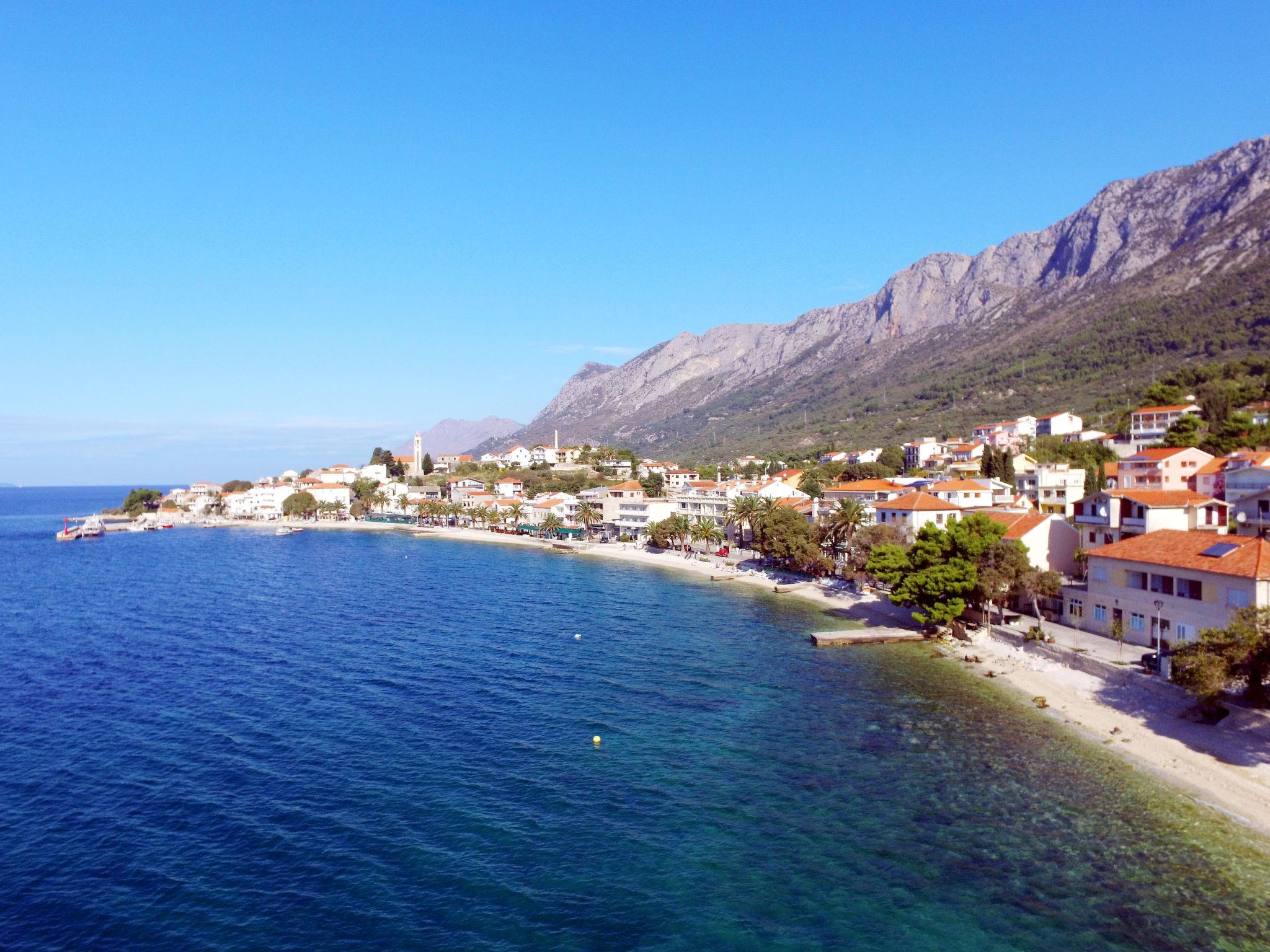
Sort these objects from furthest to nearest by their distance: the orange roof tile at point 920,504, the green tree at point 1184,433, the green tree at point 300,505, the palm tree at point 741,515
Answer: the green tree at point 300,505
the palm tree at point 741,515
the green tree at point 1184,433
the orange roof tile at point 920,504

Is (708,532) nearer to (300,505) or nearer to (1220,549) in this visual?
(1220,549)

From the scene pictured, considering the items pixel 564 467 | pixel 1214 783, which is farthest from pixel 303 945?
pixel 564 467

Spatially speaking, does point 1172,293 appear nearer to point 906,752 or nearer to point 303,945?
point 906,752

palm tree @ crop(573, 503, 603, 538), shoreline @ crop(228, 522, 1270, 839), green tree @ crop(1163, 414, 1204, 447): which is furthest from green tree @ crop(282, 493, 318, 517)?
green tree @ crop(1163, 414, 1204, 447)

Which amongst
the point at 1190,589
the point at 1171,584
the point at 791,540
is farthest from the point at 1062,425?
the point at 1190,589

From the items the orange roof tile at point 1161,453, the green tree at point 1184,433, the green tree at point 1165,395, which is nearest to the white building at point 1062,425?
the green tree at point 1165,395

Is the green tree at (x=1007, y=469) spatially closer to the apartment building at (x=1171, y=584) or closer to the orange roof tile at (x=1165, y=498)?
the orange roof tile at (x=1165, y=498)

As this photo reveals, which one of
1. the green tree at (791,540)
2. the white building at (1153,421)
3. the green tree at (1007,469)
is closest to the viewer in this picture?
the green tree at (791,540)
